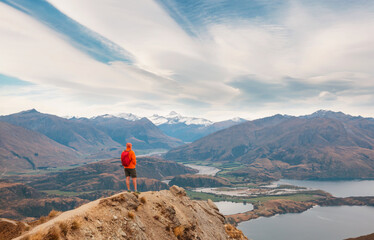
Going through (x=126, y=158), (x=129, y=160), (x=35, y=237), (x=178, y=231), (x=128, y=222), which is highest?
(x=126, y=158)

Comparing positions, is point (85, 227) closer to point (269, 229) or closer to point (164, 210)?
point (164, 210)

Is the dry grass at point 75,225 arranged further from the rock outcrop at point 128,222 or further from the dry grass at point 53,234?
the dry grass at point 53,234

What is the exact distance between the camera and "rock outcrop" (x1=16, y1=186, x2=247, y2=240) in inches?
656

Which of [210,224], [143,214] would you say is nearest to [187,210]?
[210,224]

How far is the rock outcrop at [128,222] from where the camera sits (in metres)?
16.7

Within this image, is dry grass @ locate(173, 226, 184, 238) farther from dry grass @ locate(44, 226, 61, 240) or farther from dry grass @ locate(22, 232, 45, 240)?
dry grass @ locate(22, 232, 45, 240)

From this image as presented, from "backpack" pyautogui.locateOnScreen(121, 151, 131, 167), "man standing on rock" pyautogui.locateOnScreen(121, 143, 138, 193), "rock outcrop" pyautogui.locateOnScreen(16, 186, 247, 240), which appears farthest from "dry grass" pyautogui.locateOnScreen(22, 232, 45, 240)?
"backpack" pyautogui.locateOnScreen(121, 151, 131, 167)

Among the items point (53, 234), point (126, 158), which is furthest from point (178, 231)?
point (53, 234)

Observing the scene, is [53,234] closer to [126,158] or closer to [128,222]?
[128,222]

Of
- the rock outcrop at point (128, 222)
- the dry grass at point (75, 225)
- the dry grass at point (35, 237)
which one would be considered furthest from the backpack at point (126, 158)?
the dry grass at point (35, 237)

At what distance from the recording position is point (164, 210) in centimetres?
2684

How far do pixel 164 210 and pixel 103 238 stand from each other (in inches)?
380

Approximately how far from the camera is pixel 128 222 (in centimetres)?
2116

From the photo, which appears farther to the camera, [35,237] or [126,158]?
[126,158]
